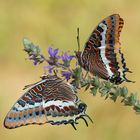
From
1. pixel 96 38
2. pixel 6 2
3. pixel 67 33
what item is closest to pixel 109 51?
pixel 96 38

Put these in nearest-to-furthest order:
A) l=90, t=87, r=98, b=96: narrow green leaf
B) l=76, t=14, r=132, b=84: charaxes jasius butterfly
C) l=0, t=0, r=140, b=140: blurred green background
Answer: l=90, t=87, r=98, b=96: narrow green leaf → l=76, t=14, r=132, b=84: charaxes jasius butterfly → l=0, t=0, r=140, b=140: blurred green background

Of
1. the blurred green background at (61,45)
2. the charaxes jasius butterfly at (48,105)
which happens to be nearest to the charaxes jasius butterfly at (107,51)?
the charaxes jasius butterfly at (48,105)

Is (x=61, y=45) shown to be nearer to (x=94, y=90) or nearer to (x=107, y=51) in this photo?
(x=107, y=51)

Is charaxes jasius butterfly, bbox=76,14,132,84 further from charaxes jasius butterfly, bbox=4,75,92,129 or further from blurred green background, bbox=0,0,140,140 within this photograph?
blurred green background, bbox=0,0,140,140

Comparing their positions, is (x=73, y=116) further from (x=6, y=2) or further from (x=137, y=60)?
(x=6, y=2)

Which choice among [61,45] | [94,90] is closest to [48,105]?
[94,90]

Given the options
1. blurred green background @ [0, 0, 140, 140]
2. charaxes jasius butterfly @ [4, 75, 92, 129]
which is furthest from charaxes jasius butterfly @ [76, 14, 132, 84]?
blurred green background @ [0, 0, 140, 140]
